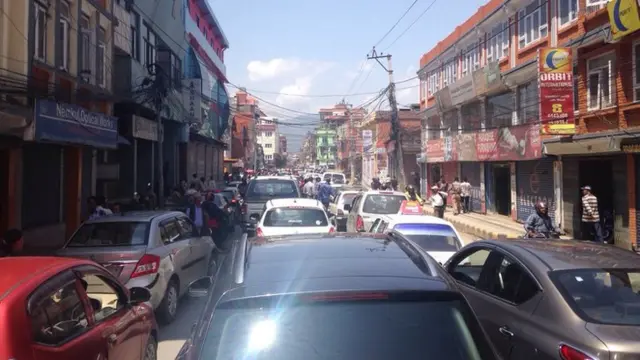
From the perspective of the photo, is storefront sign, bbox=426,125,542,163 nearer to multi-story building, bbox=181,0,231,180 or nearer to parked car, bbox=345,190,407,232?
parked car, bbox=345,190,407,232

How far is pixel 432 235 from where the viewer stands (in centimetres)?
994

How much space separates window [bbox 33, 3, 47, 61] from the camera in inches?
522

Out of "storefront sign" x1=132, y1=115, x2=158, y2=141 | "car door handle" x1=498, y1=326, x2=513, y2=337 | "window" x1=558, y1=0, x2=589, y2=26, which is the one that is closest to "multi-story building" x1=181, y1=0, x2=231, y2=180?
"storefront sign" x1=132, y1=115, x2=158, y2=141

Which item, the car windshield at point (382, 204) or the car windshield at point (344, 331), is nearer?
the car windshield at point (344, 331)

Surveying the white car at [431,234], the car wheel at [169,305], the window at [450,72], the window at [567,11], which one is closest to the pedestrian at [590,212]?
the white car at [431,234]

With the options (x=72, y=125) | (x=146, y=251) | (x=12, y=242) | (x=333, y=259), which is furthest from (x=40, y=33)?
(x=333, y=259)

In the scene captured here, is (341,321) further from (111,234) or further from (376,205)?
(376,205)

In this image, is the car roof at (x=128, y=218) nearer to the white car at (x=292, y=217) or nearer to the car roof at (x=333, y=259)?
the white car at (x=292, y=217)

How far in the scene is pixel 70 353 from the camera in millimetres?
3553

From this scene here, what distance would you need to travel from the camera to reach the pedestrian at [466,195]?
27219mm

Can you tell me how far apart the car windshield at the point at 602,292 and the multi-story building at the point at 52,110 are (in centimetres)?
891

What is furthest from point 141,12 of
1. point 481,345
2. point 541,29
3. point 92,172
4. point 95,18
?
point 481,345

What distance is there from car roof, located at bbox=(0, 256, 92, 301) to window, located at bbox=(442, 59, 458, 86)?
28469 mm

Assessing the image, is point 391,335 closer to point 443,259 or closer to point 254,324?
point 254,324
